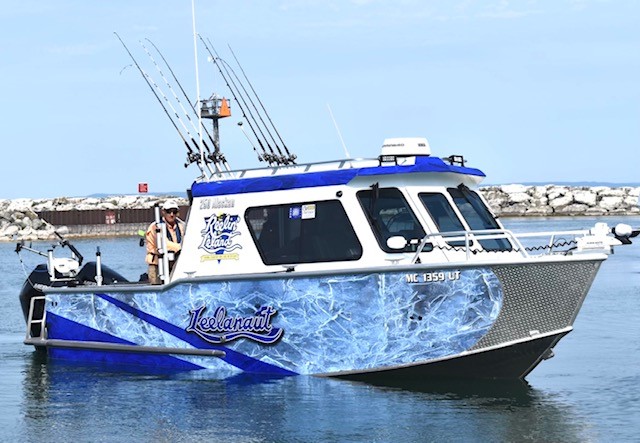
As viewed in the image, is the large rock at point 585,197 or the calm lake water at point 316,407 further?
the large rock at point 585,197

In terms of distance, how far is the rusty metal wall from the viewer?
225 ft

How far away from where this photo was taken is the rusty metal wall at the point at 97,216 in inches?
2704

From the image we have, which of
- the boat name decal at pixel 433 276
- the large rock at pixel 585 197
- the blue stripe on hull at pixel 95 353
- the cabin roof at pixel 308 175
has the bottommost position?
the blue stripe on hull at pixel 95 353

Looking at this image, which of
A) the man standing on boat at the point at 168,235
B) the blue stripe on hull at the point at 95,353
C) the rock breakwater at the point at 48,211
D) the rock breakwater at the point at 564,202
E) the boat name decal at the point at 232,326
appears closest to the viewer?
the boat name decal at the point at 232,326

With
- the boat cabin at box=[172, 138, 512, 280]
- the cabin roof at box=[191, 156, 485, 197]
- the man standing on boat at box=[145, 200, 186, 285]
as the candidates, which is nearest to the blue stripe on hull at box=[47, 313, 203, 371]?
the man standing on boat at box=[145, 200, 186, 285]

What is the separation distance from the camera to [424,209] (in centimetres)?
1314

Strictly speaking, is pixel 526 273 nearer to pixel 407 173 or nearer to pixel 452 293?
pixel 452 293

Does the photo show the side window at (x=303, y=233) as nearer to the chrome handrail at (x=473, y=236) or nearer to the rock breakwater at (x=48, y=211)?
the chrome handrail at (x=473, y=236)

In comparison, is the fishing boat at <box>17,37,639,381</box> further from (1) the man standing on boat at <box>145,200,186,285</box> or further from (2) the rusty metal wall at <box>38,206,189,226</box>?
(2) the rusty metal wall at <box>38,206,189,226</box>

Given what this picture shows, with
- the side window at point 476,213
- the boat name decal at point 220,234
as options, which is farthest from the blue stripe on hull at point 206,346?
the side window at point 476,213

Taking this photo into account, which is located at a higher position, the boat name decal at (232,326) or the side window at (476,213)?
the side window at (476,213)

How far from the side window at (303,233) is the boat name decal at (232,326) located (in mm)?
654

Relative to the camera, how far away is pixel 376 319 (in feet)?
41.8

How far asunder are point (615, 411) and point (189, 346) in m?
4.95
